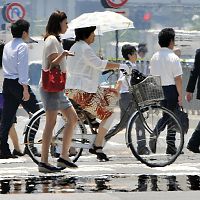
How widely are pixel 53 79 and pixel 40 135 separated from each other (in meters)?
1.17

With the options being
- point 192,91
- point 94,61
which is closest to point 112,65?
point 94,61

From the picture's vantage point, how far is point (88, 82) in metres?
11.8

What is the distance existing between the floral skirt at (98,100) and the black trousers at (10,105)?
1563 millimetres

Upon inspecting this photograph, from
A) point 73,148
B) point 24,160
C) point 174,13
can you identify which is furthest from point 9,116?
point 174,13

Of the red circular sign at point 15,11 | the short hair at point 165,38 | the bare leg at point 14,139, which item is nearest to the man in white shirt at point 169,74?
the short hair at point 165,38

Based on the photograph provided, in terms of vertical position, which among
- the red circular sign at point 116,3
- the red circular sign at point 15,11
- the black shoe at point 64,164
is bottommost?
the red circular sign at point 15,11

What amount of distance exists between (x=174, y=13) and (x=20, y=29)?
142 meters

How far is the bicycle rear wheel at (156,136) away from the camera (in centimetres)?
1184

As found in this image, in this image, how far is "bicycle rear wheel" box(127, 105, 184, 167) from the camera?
38.9 ft

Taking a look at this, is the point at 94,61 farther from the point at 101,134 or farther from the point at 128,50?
the point at 128,50

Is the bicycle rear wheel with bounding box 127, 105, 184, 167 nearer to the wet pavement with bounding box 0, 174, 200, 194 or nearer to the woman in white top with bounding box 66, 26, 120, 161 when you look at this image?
the woman in white top with bounding box 66, 26, 120, 161

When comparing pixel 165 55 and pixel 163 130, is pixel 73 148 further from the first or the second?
pixel 165 55

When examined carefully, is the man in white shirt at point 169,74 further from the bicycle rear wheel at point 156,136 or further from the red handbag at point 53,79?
the red handbag at point 53,79

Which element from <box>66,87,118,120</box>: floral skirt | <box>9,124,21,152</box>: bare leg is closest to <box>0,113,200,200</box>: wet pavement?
<box>66,87,118,120</box>: floral skirt
